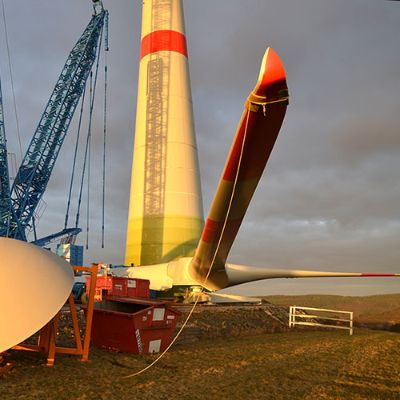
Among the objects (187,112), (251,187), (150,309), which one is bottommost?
(150,309)

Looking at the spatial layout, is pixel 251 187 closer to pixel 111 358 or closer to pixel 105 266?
pixel 111 358

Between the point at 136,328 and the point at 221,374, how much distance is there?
3788 millimetres

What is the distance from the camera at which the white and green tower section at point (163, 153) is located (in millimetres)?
32469

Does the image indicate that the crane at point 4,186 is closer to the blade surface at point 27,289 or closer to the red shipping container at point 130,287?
the red shipping container at point 130,287

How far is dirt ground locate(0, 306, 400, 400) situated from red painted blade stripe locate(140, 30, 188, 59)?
85.8ft

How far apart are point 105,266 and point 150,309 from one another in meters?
15.3

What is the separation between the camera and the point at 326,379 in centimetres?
1069

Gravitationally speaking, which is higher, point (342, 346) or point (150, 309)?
point (150, 309)

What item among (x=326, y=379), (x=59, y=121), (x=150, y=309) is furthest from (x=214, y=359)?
(x=59, y=121)

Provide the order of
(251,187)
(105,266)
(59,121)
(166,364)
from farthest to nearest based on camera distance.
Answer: (59,121) → (105,266) → (166,364) → (251,187)

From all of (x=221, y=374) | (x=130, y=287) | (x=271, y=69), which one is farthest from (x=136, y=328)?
(x=130, y=287)

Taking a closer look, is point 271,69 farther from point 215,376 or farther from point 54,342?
point 54,342

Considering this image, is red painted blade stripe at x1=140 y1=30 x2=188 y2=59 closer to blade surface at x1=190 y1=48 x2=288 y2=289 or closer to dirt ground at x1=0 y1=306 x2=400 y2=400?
dirt ground at x1=0 y1=306 x2=400 y2=400

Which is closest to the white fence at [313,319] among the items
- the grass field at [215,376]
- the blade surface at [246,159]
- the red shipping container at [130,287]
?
the grass field at [215,376]
